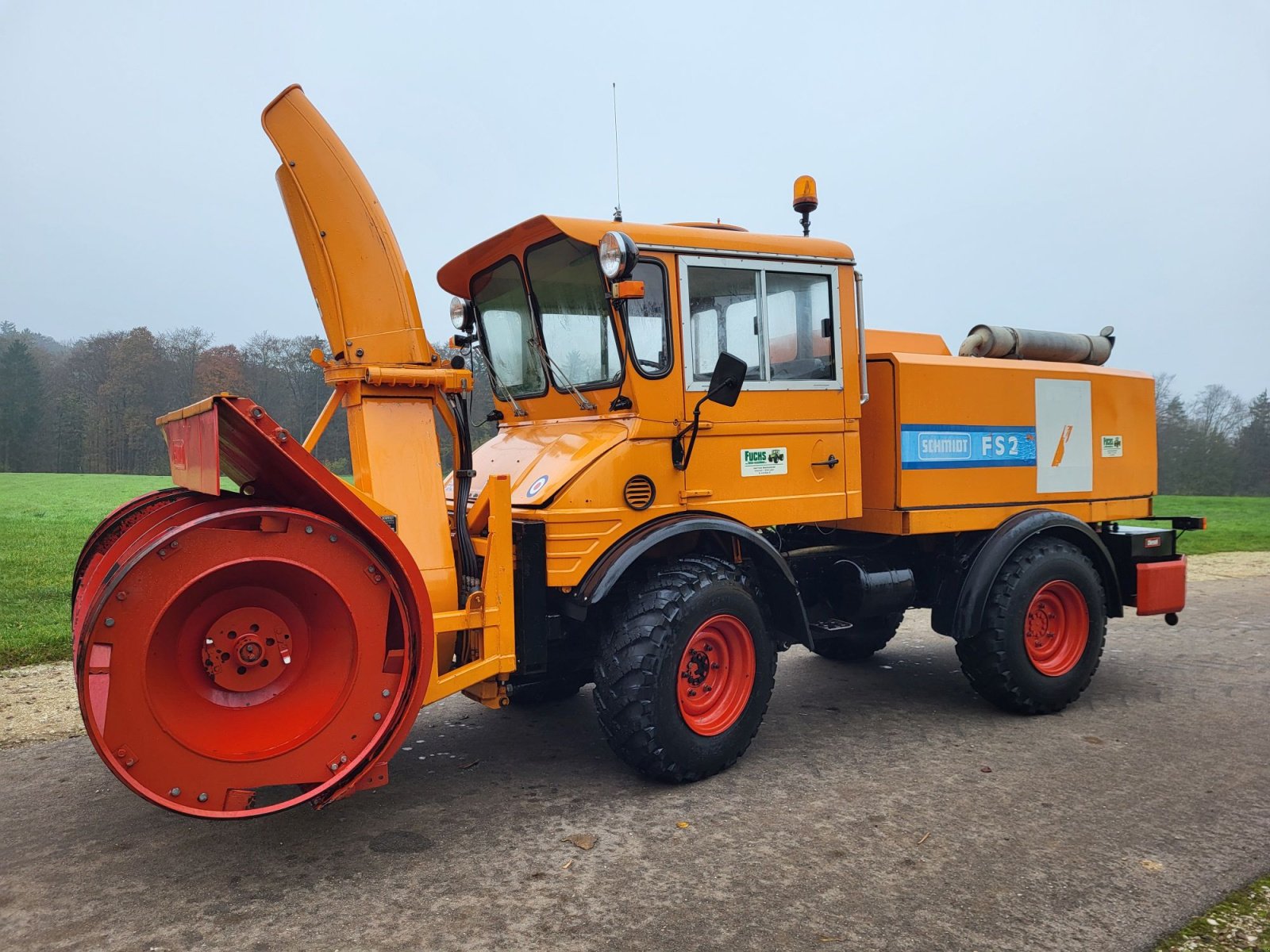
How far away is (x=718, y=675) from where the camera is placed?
4359mm

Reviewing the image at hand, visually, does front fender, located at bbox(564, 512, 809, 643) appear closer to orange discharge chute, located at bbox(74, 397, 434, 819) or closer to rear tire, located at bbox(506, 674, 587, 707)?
orange discharge chute, located at bbox(74, 397, 434, 819)

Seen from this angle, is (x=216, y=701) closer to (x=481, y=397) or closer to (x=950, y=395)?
(x=481, y=397)

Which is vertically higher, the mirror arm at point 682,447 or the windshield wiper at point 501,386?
the windshield wiper at point 501,386

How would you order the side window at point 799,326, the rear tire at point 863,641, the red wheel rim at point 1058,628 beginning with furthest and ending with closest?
the rear tire at point 863,641 < the red wheel rim at point 1058,628 < the side window at point 799,326

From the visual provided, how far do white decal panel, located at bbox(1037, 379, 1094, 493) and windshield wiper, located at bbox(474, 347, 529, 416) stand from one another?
3.34 meters

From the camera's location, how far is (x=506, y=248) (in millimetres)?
4574

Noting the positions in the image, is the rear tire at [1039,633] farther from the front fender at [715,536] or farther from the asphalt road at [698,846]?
the front fender at [715,536]

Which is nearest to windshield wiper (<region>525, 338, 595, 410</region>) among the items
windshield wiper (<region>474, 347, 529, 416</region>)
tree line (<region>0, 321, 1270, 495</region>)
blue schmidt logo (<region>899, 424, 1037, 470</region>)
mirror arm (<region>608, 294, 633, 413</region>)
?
mirror arm (<region>608, 294, 633, 413</region>)

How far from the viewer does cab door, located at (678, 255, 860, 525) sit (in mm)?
4387

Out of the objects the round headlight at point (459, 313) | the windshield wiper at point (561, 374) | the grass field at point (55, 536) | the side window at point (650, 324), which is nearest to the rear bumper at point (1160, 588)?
the side window at point (650, 324)

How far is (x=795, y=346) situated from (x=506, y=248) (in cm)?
166

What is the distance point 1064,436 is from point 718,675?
3.05m

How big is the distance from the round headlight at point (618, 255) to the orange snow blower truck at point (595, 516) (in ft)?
0.05

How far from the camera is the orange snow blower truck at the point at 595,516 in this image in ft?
10.2
